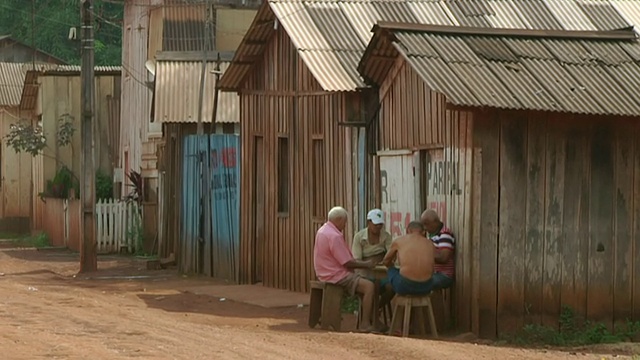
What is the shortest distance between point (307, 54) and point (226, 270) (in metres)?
5.50

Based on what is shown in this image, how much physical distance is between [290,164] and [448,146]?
17.8ft

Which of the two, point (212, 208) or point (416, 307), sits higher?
point (212, 208)

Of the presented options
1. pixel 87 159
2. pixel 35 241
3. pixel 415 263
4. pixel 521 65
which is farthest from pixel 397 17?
pixel 35 241

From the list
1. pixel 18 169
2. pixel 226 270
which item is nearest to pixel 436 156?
pixel 226 270

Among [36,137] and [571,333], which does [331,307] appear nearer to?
[571,333]

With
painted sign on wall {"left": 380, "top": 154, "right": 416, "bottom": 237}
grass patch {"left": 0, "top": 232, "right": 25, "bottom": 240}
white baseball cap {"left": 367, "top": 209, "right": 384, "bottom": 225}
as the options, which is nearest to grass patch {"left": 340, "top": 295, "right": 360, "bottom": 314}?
painted sign on wall {"left": 380, "top": 154, "right": 416, "bottom": 237}

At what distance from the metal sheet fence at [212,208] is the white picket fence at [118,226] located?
5.00 meters

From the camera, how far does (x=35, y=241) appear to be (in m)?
33.9

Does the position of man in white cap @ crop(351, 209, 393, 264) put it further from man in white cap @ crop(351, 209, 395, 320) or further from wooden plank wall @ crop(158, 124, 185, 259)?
wooden plank wall @ crop(158, 124, 185, 259)

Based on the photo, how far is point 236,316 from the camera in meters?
17.2

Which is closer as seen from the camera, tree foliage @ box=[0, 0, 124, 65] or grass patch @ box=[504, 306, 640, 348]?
grass patch @ box=[504, 306, 640, 348]

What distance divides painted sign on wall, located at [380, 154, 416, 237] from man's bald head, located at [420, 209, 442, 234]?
978mm

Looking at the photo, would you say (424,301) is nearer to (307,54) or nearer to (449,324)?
(449,324)

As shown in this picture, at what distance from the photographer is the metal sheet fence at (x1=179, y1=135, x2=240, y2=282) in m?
22.5
